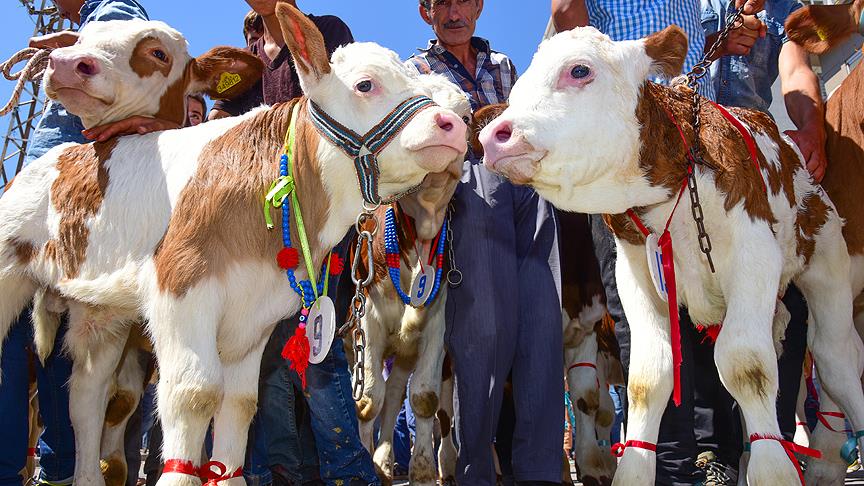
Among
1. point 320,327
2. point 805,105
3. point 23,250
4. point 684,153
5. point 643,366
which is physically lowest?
point 643,366

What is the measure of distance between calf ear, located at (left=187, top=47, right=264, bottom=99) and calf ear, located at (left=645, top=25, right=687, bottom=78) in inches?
78.4

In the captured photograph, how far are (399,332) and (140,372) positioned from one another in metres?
1.54

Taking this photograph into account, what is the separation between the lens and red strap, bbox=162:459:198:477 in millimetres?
2941

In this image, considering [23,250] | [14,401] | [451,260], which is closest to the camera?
[23,250]

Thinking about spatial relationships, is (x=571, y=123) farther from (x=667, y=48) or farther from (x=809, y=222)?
(x=809, y=222)

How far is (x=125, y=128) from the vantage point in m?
3.82

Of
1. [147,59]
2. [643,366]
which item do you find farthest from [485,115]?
[147,59]

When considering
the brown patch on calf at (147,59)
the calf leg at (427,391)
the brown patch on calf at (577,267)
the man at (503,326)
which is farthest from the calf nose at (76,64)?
the brown patch on calf at (577,267)

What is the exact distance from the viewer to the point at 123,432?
4.18 m

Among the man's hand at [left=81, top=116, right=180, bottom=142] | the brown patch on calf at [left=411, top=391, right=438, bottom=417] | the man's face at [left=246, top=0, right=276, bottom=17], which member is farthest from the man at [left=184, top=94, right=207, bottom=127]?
the brown patch on calf at [left=411, top=391, right=438, bottom=417]

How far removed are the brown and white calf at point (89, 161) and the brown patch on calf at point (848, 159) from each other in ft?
9.99

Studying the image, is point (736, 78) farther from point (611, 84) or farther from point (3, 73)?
point (3, 73)

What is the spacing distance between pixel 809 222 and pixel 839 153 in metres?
0.63

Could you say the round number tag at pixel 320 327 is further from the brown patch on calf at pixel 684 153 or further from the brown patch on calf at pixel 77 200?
the brown patch on calf at pixel 684 153
